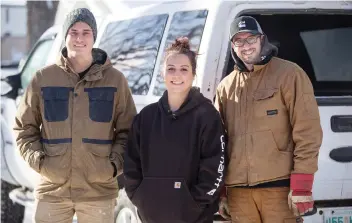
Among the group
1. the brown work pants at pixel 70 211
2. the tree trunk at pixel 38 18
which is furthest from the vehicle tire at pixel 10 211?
the tree trunk at pixel 38 18

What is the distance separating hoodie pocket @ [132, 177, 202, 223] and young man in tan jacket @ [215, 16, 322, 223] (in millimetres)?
291

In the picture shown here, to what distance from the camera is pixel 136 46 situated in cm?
533

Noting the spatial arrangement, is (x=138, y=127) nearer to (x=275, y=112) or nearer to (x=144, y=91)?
(x=275, y=112)

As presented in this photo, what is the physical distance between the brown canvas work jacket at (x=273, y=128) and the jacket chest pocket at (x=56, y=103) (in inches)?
36.8

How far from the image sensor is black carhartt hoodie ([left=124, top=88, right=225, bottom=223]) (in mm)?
3590

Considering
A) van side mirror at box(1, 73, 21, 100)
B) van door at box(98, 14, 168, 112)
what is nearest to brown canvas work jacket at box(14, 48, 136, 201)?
van door at box(98, 14, 168, 112)

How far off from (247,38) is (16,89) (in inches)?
149

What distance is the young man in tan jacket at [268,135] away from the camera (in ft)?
11.8

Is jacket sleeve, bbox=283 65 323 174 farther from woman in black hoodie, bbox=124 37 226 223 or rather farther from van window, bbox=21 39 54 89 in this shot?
van window, bbox=21 39 54 89

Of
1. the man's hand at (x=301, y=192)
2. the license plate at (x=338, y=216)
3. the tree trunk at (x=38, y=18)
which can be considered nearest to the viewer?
the man's hand at (x=301, y=192)

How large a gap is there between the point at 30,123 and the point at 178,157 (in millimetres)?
917

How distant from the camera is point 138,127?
12.3ft

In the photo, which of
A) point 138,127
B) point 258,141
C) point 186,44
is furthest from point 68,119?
point 258,141

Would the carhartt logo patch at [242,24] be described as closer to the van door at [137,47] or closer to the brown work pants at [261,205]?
the brown work pants at [261,205]
